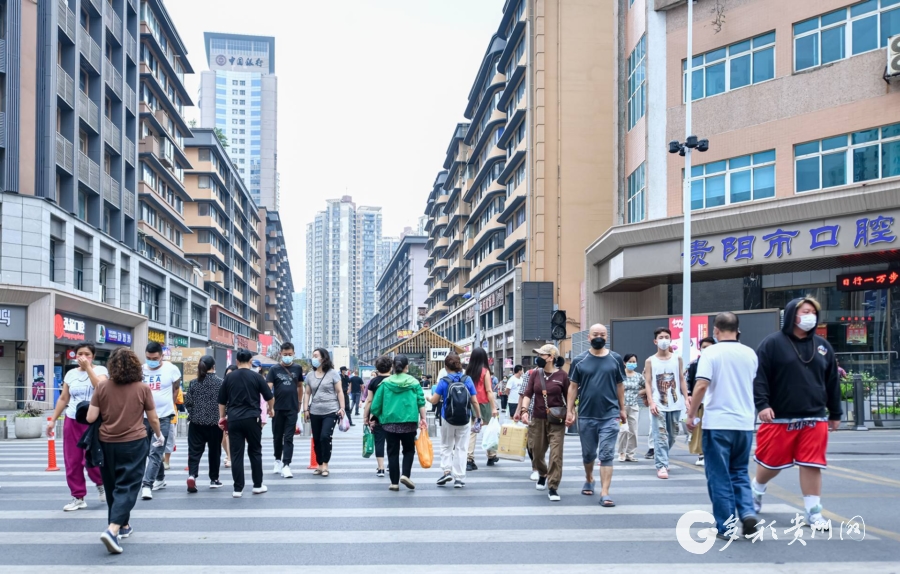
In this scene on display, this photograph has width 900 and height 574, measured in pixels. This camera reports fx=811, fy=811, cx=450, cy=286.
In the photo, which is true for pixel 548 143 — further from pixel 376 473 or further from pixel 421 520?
pixel 421 520

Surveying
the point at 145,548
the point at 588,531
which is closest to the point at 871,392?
the point at 588,531

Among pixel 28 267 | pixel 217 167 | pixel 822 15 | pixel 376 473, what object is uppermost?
pixel 217 167

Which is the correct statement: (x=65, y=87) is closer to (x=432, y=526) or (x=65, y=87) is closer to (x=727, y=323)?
(x=432, y=526)

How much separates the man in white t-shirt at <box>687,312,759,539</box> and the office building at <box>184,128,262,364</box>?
164 feet

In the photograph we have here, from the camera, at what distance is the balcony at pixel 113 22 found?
130ft

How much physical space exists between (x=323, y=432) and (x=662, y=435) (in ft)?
15.7

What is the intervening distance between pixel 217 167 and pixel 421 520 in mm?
67828

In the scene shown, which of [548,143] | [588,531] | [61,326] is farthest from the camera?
[548,143]

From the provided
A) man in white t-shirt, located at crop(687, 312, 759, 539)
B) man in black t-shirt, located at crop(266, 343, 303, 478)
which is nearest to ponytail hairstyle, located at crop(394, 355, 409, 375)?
man in black t-shirt, located at crop(266, 343, 303, 478)

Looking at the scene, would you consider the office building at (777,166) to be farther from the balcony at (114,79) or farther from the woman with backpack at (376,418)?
the balcony at (114,79)

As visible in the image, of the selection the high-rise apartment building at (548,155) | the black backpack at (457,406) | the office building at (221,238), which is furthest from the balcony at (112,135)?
the black backpack at (457,406)

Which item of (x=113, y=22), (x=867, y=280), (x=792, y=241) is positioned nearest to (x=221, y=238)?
(x=113, y=22)

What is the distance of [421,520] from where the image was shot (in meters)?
8.05

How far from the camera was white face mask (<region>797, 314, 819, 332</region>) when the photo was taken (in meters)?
6.97
